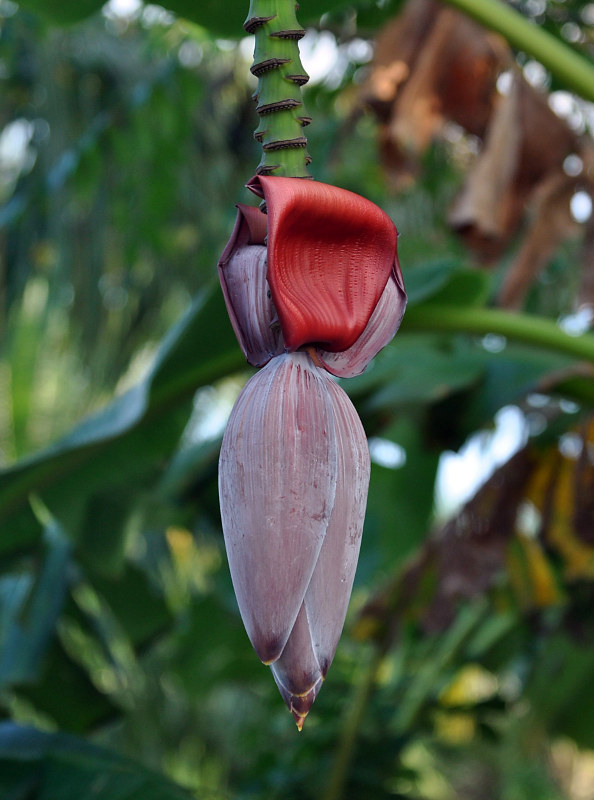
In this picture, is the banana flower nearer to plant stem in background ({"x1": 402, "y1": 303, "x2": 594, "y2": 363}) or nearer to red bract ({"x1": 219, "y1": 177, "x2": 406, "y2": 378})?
red bract ({"x1": 219, "y1": 177, "x2": 406, "y2": 378})

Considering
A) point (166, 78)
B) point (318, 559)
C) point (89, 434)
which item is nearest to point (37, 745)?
point (89, 434)

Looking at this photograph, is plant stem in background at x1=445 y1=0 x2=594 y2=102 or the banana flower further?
plant stem in background at x1=445 y1=0 x2=594 y2=102

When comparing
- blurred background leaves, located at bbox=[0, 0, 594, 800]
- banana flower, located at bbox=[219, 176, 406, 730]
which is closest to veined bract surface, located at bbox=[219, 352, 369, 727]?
banana flower, located at bbox=[219, 176, 406, 730]

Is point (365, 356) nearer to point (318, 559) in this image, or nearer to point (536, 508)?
point (318, 559)

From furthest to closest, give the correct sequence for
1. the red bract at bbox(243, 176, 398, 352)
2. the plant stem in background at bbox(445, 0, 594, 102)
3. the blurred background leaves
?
the blurred background leaves → the plant stem in background at bbox(445, 0, 594, 102) → the red bract at bbox(243, 176, 398, 352)

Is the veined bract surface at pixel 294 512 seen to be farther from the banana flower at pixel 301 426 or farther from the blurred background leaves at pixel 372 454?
the blurred background leaves at pixel 372 454
